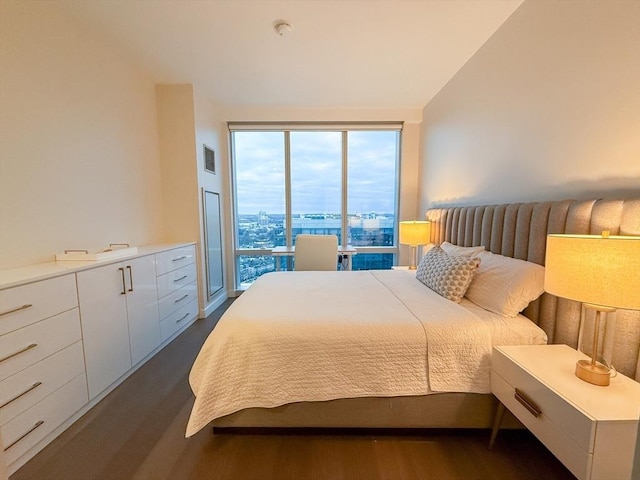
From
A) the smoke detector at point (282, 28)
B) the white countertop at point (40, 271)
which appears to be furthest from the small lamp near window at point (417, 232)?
the white countertop at point (40, 271)

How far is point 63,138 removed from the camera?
1864 millimetres

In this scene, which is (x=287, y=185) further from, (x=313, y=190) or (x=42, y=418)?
(x=42, y=418)

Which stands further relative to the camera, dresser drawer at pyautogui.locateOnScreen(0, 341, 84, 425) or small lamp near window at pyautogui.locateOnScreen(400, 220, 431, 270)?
small lamp near window at pyautogui.locateOnScreen(400, 220, 431, 270)

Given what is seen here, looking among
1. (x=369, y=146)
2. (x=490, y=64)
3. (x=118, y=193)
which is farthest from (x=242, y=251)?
(x=490, y=64)

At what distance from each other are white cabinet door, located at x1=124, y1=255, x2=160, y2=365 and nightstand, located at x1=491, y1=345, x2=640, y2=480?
7.77 ft

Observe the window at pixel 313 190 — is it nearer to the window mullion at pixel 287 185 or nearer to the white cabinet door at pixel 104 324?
the window mullion at pixel 287 185

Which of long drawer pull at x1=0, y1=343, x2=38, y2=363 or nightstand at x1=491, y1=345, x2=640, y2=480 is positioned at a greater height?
long drawer pull at x1=0, y1=343, x2=38, y2=363

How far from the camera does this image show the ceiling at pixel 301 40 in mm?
1853

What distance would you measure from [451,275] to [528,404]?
30.2 inches

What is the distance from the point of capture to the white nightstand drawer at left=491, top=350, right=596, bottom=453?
91 cm

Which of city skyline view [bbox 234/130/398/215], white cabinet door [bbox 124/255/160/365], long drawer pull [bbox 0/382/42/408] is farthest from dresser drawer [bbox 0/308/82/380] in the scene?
city skyline view [bbox 234/130/398/215]

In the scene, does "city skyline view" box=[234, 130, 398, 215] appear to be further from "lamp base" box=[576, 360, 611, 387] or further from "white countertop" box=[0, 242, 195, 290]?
"lamp base" box=[576, 360, 611, 387]

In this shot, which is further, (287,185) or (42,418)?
(287,185)

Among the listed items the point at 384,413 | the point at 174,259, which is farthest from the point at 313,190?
the point at 384,413
